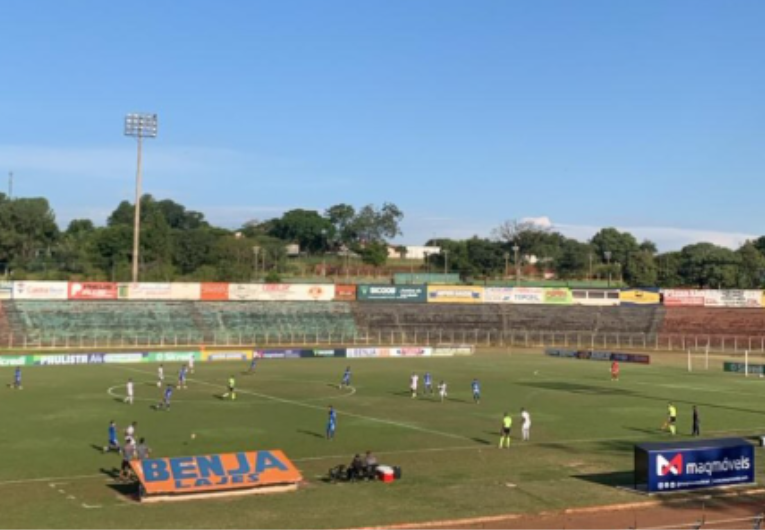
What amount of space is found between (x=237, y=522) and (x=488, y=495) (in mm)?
8374

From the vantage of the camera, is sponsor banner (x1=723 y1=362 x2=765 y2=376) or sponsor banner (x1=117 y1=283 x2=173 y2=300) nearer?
sponsor banner (x1=723 y1=362 x2=765 y2=376)

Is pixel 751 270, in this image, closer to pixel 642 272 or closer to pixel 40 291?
pixel 642 272

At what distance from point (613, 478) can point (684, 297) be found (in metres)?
86.2

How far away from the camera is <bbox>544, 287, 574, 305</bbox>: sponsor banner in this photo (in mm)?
111938

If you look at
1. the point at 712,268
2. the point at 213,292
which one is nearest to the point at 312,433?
the point at 213,292

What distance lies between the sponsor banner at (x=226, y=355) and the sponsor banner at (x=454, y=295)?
35554mm

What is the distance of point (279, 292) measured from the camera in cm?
10556

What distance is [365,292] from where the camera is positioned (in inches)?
4338

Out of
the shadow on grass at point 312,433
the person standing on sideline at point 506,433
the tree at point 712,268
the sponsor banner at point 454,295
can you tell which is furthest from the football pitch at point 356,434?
the tree at point 712,268

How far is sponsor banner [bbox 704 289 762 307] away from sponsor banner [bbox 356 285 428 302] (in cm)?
3737

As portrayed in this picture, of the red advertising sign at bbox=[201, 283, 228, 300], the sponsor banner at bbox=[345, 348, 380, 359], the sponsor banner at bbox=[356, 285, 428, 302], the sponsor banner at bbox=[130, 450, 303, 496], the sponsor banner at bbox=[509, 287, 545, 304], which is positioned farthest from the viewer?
the sponsor banner at bbox=[509, 287, 545, 304]

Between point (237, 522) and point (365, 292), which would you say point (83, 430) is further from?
point (365, 292)

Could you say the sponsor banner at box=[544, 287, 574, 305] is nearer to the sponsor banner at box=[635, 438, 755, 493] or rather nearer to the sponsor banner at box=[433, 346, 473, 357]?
the sponsor banner at box=[433, 346, 473, 357]

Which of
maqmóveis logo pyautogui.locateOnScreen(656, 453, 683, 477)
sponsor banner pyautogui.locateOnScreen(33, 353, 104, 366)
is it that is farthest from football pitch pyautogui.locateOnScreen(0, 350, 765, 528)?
sponsor banner pyautogui.locateOnScreen(33, 353, 104, 366)
